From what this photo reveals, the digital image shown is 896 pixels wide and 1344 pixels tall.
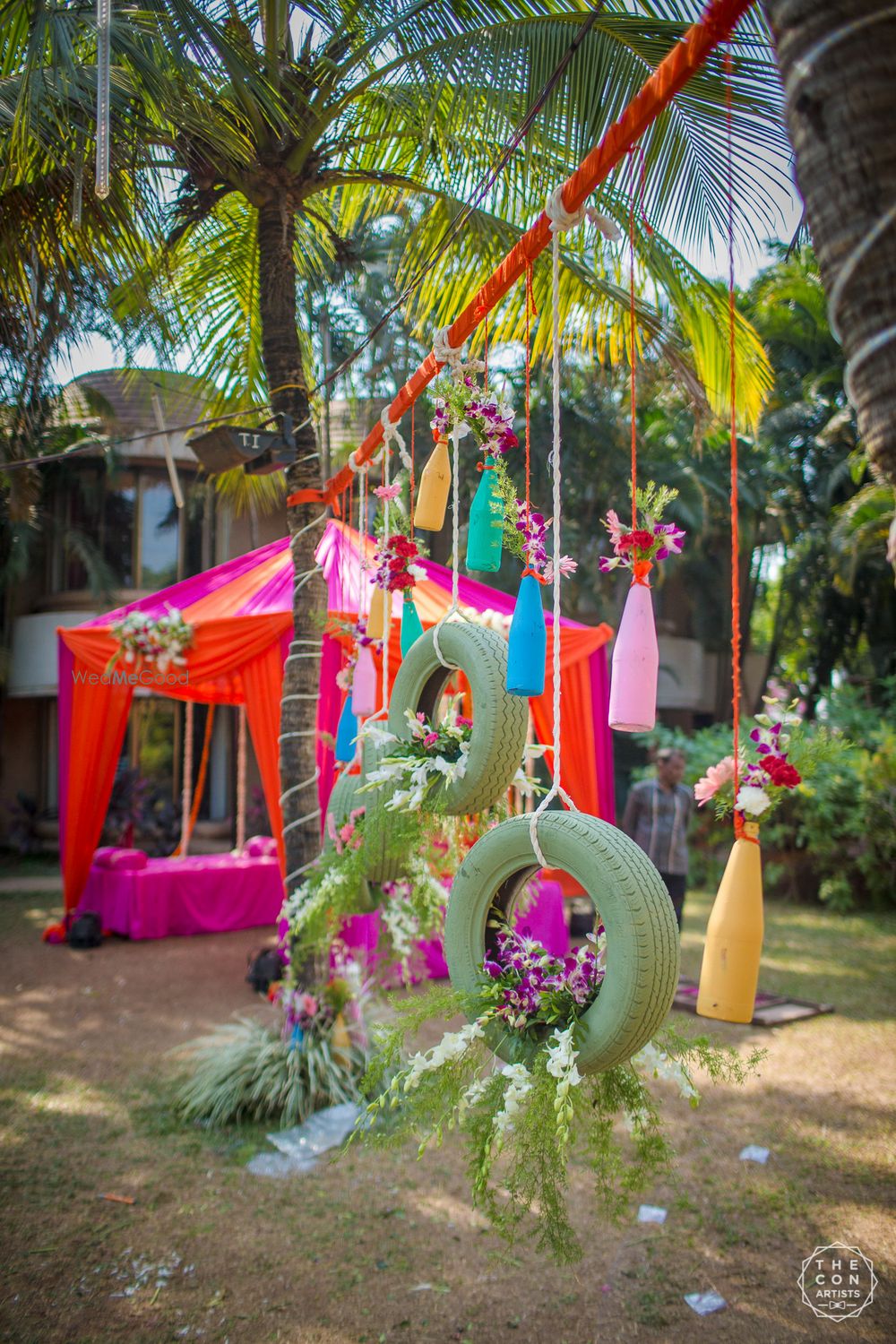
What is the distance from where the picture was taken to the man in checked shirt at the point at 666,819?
619 cm

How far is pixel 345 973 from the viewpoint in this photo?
4926 mm

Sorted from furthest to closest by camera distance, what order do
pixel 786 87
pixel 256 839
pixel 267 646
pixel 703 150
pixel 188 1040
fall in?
1. pixel 256 839
2. pixel 267 646
3. pixel 188 1040
4. pixel 703 150
5. pixel 786 87

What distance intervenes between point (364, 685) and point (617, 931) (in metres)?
2.19

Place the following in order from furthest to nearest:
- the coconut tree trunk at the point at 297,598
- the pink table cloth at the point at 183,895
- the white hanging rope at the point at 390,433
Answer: the pink table cloth at the point at 183,895 → the coconut tree trunk at the point at 297,598 → the white hanging rope at the point at 390,433

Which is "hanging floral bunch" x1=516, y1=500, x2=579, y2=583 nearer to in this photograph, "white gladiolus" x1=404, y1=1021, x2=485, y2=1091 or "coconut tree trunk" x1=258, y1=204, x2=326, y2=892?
"white gladiolus" x1=404, y1=1021, x2=485, y2=1091

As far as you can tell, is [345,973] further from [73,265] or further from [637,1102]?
[73,265]

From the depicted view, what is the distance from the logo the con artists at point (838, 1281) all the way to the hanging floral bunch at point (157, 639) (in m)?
5.07

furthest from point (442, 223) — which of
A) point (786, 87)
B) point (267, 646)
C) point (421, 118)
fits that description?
point (786, 87)

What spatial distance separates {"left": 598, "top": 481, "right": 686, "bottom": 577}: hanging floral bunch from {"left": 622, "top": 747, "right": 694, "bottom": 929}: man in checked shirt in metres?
4.21

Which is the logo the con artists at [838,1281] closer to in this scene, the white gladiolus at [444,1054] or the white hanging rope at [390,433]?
the white gladiolus at [444,1054]

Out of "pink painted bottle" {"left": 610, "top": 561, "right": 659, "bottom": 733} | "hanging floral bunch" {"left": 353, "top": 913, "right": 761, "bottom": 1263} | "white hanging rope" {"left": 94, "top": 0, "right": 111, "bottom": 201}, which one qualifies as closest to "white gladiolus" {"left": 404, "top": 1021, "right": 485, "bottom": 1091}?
"hanging floral bunch" {"left": 353, "top": 913, "right": 761, "bottom": 1263}

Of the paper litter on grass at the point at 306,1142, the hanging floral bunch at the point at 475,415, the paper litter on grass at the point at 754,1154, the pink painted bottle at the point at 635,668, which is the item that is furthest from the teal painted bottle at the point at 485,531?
the paper litter on grass at the point at 754,1154

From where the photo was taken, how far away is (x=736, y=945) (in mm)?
2027

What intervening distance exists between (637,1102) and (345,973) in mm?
2991
